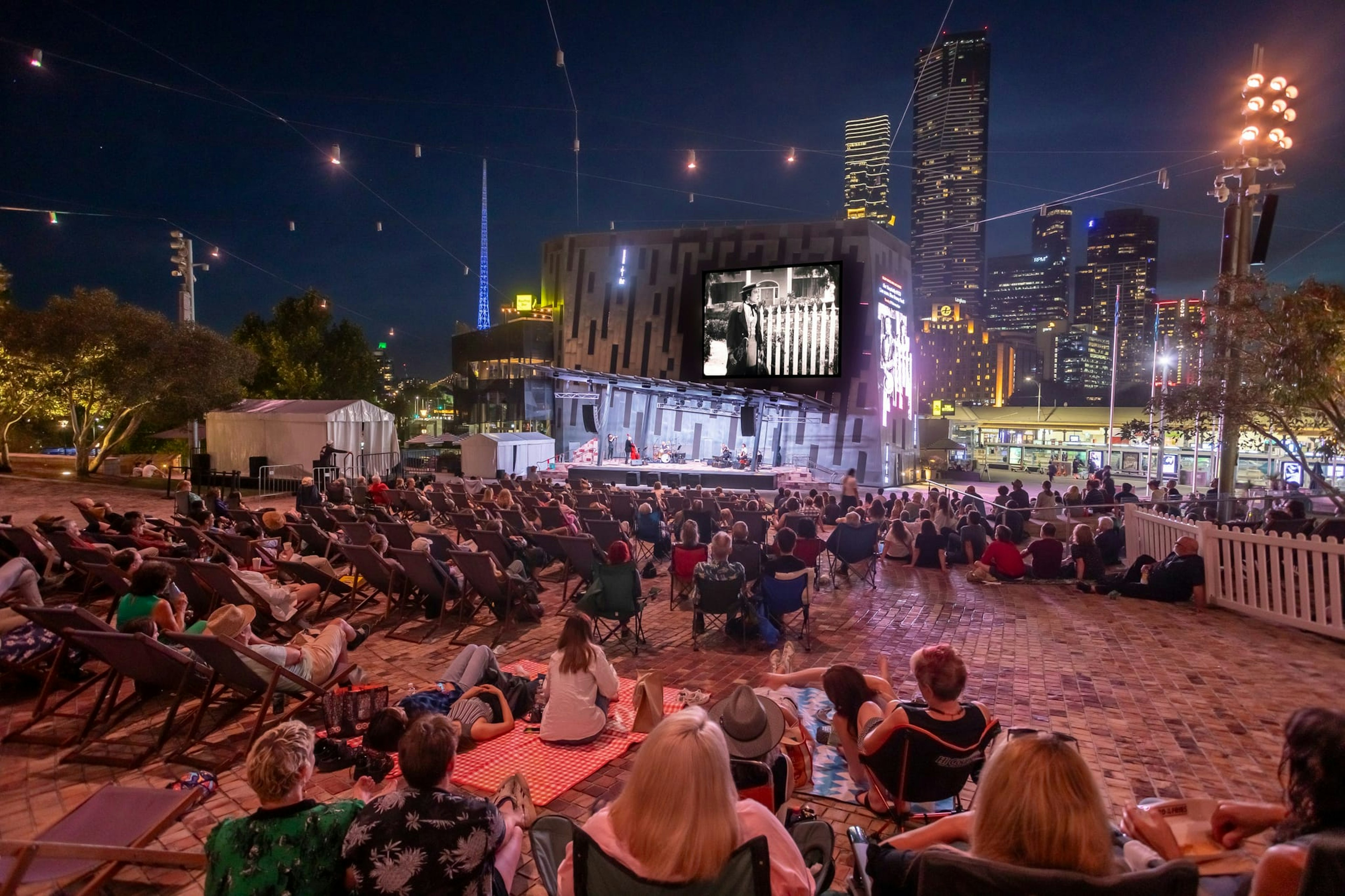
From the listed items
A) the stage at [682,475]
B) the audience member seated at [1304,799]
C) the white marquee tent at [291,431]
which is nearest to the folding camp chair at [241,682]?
the audience member seated at [1304,799]

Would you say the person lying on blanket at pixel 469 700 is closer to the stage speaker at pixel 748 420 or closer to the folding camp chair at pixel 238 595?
the folding camp chair at pixel 238 595

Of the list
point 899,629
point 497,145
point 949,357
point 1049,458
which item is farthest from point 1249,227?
point 949,357

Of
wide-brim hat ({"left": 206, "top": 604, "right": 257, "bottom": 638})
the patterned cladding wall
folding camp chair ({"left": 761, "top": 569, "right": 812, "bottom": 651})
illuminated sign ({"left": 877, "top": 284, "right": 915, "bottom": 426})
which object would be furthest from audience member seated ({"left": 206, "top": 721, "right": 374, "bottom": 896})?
illuminated sign ({"left": 877, "top": 284, "right": 915, "bottom": 426})

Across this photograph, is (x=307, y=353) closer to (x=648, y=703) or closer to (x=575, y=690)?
(x=575, y=690)

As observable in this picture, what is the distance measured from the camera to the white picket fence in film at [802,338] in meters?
29.6

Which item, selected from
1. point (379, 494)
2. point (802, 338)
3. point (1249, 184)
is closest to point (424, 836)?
point (379, 494)

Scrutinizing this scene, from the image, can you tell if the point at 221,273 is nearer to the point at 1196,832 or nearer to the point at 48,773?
the point at 48,773

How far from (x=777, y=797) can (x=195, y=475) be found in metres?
21.1

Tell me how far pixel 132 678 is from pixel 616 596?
330 centimetres

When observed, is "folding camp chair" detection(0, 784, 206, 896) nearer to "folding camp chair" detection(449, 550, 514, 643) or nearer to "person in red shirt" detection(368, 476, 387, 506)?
"folding camp chair" detection(449, 550, 514, 643)

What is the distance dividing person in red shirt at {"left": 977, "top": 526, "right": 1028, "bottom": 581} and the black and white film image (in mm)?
21620

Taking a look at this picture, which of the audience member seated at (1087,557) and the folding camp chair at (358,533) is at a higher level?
the folding camp chair at (358,533)

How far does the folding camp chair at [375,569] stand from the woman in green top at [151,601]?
162 centimetres

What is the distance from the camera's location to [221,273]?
41.8 meters
